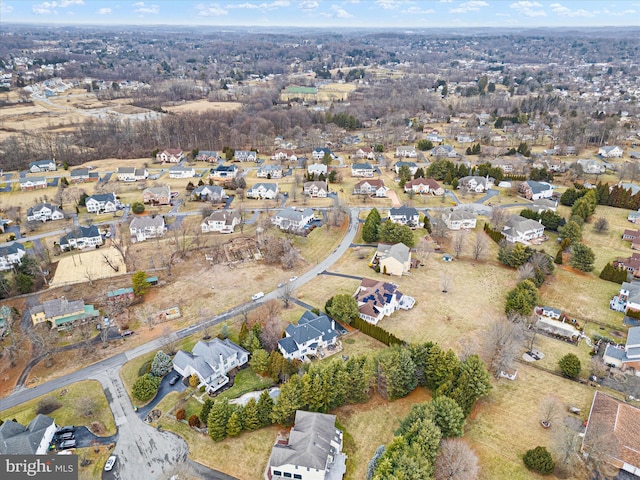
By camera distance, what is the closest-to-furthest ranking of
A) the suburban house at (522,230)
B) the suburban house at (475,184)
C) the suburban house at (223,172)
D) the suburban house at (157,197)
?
the suburban house at (522,230) < the suburban house at (157,197) < the suburban house at (475,184) < the suburban house at (223,172)

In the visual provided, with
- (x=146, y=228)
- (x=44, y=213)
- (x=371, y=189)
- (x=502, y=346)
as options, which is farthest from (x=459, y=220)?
(x=44, y=213)

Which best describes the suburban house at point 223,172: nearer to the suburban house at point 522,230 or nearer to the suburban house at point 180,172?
the suburban house at point 180,172

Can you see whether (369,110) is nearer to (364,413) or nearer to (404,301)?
(404,301)

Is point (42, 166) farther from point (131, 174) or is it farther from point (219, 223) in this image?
point (219, 223)

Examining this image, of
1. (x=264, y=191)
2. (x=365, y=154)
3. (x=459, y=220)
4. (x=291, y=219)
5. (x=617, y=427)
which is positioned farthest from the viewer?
(x=365, y=154)

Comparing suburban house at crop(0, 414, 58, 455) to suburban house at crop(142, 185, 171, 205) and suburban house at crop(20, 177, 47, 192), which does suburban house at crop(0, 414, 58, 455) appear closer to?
suburban house at crop(142, 185, 171, 205)

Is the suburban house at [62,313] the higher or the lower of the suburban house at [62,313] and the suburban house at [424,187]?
the lower

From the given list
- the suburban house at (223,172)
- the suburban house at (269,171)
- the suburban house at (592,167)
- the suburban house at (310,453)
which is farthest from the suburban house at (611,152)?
the suburban house at (310,453)
